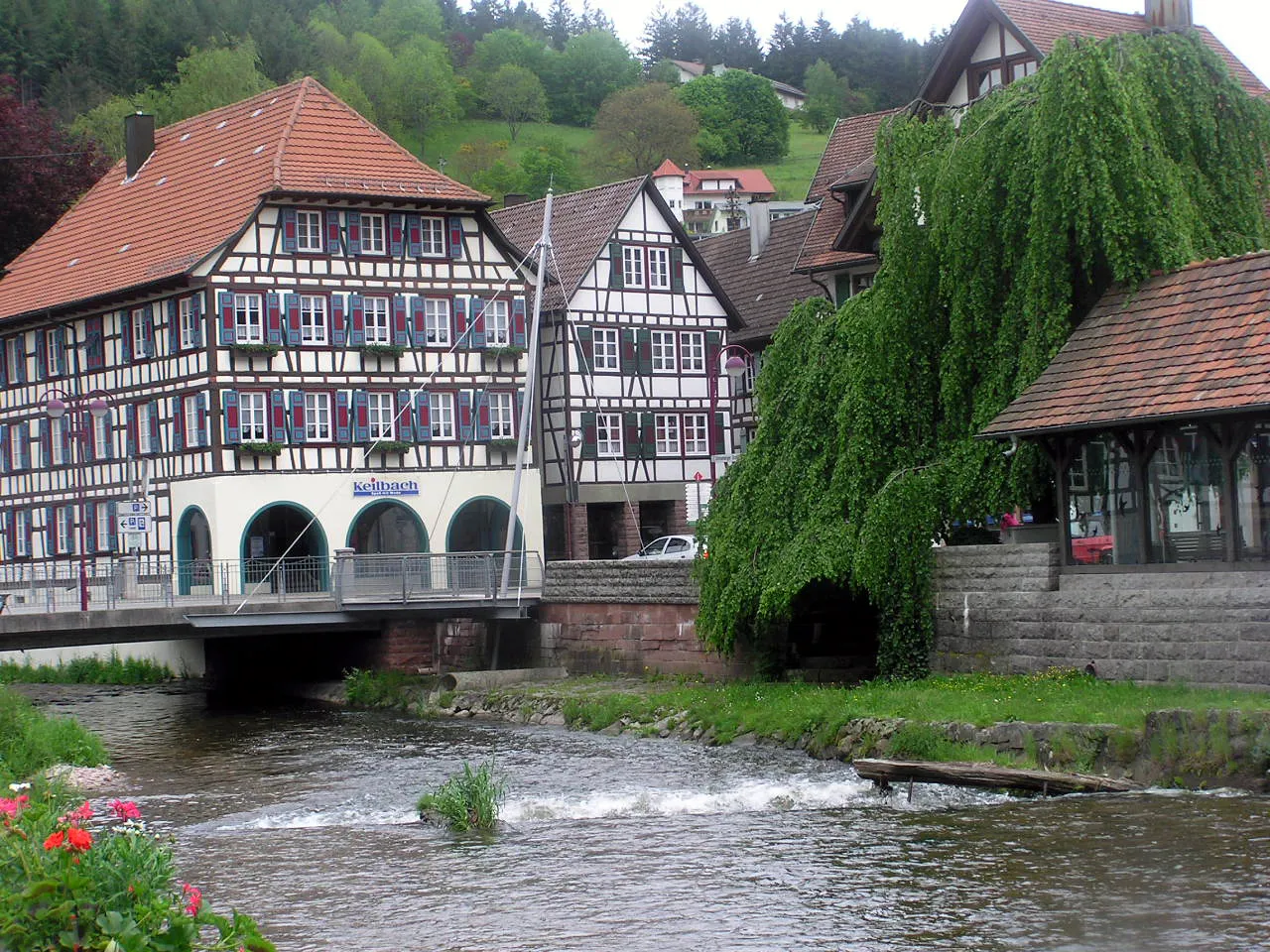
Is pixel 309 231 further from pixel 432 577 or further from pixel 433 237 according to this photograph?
pixel 432 577

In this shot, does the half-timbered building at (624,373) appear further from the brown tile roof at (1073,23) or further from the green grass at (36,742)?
the green grass at (36,742)

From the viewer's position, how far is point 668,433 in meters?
56.0

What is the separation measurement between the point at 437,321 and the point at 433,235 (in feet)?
7.17

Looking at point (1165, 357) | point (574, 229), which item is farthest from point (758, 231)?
point (1165, 357)

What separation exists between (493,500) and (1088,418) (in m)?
27.1

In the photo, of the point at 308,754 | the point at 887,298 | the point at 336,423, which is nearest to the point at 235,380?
the point at 336,423

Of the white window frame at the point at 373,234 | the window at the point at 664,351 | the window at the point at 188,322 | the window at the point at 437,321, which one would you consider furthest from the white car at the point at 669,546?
the window at the point at 188,322

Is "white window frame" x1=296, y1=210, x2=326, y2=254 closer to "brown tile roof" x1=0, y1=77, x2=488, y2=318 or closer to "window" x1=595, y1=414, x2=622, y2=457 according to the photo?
"brown tile roof" x1=0, y1=77, x2=488, y2=318

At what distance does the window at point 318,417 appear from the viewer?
47469 millimetres

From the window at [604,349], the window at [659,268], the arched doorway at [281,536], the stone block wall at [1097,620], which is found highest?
the window at [659,268]

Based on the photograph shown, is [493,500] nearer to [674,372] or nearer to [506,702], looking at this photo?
[674,372]

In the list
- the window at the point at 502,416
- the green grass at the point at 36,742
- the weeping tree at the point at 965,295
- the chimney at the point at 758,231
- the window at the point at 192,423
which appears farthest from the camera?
the chimney at the point at 758,231

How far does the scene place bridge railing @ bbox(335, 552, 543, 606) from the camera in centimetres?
3888

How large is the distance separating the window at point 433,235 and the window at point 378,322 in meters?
1.88
